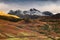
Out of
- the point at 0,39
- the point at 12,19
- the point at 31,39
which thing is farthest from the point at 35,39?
the point at 12,19

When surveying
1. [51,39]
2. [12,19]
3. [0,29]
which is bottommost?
[51,39]

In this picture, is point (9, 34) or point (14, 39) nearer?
point (14, 39)

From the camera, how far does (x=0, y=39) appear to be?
78.3 m

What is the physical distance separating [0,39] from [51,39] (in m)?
25.3

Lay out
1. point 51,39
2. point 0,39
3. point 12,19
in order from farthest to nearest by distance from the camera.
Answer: point 12,19
point 51,39
point 0,39

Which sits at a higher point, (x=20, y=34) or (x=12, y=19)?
(x=12, y=19)

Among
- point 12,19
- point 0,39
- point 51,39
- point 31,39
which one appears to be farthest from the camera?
point 12,19

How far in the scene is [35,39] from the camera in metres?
84.5

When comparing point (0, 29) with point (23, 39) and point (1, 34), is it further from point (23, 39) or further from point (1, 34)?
point (23, 39)

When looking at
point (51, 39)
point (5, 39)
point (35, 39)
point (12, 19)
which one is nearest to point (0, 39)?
point (5, 39)

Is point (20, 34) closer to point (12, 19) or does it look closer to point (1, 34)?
point (1, 34)

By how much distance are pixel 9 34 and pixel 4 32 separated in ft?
10.9

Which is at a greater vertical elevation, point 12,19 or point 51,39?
point 12,19

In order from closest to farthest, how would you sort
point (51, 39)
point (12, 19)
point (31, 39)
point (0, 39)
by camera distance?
point (0, 39) < point (31, 39) < point (51, 39) < point (12, 19)
